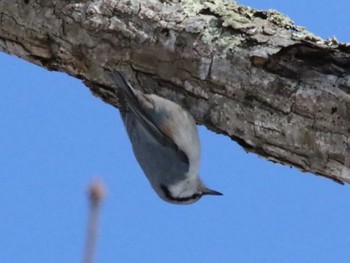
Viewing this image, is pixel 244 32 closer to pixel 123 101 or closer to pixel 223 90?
pixel 223 90

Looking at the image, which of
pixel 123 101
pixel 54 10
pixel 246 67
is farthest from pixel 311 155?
pixel 54 10

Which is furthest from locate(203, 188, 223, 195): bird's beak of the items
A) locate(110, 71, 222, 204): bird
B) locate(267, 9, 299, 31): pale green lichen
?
locate(267, 9, 299, 31): pale green lichen

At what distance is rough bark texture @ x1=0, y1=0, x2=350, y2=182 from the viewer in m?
1.83

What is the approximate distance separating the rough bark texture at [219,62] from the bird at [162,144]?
0.06m

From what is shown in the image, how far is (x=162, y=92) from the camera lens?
83.1 inches

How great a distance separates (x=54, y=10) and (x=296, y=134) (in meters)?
0.87

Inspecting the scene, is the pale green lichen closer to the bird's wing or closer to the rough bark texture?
the rough bark texture

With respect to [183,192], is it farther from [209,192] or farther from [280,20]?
[280,20]

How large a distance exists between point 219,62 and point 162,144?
1.07ft

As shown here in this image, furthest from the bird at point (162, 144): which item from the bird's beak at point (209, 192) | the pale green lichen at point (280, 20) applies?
the pale green lichen at point (280, 20)

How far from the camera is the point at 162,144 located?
7.04ft

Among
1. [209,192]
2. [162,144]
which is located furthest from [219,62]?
[209,192]

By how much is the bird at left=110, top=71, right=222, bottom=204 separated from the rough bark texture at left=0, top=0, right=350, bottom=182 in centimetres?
6

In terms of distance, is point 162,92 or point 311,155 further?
point 162,92
